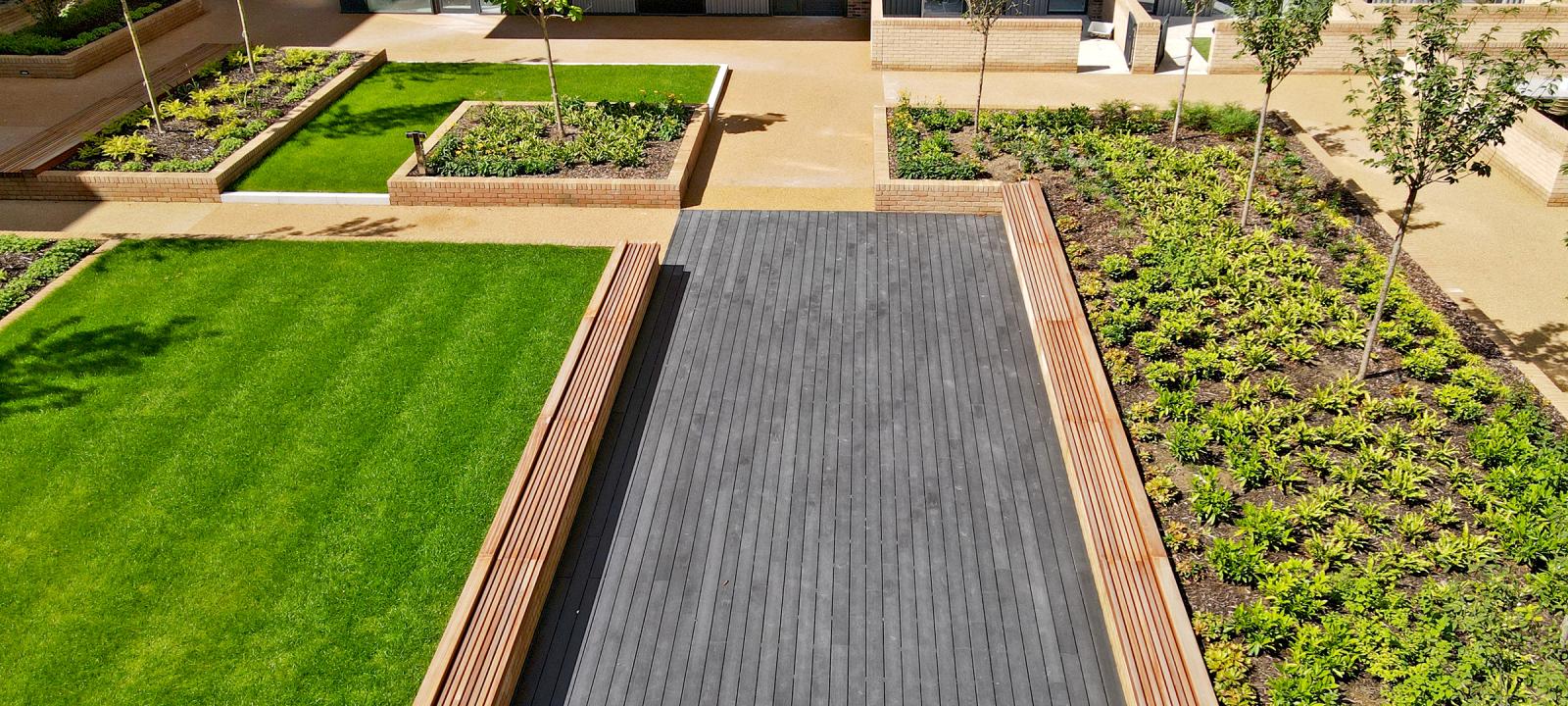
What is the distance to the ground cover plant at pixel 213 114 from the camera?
1545 centimetres

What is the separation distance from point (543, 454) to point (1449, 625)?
7.24 metres

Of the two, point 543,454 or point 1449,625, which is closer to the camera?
point 1449,625

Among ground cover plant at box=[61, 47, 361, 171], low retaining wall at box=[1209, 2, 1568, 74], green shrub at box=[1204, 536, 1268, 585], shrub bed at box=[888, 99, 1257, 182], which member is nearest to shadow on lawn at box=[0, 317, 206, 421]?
ground cover plant at box=[61, 47, 361, 171]

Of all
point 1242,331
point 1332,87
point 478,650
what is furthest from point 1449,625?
point 1332,87

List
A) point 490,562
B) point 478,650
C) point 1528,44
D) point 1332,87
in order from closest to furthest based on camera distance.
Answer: point 478,650 < point 490,562 < point 1528,44 < point 1332,87

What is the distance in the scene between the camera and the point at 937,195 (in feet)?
47.8

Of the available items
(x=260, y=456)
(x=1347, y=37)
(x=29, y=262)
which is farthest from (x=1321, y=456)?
(x=29, y=262)

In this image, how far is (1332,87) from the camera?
19.2m

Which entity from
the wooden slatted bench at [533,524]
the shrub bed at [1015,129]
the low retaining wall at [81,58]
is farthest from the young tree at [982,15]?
the low retaining wall at [81,58]

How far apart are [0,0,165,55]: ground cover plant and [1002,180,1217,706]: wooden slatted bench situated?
1877 cm

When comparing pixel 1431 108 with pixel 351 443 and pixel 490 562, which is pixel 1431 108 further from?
pixel 351 443

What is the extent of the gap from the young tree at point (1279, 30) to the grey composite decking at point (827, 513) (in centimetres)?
417

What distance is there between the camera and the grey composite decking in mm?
7836

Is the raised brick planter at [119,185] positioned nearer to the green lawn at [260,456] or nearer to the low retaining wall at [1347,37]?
the green lawn at [260,456]
